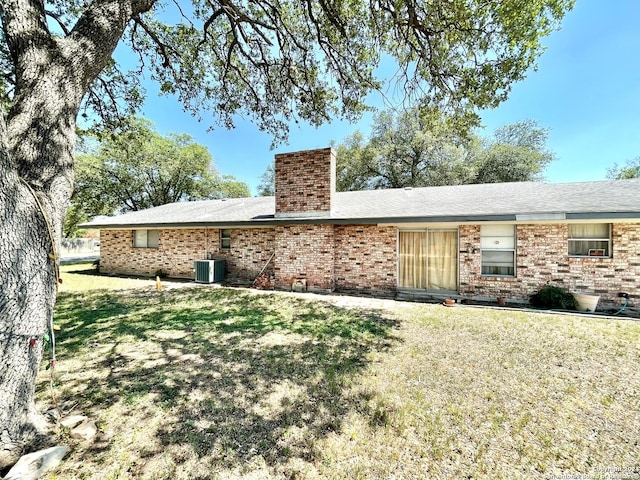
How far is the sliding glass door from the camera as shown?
8.53 metres

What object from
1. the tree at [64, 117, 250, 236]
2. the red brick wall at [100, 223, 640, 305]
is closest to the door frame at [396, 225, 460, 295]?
the red brick wall at [100, 223, 640, 305]

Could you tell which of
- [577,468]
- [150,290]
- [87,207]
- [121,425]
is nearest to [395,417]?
[577,468]

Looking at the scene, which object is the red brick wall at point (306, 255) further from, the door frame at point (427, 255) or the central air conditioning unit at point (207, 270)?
the central air conditioning unit at point (207, 270)

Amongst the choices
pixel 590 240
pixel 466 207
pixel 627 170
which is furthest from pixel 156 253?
pixel 627 170

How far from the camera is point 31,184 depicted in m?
2.43

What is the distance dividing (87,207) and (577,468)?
3100 cm

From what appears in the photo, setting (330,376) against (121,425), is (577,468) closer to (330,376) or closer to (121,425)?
(330,376)

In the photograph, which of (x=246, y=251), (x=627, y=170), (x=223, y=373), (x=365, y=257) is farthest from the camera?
(x=627, y=170)

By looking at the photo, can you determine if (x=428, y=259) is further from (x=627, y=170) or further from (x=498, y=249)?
(x=627, y=170)

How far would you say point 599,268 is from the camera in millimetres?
7062

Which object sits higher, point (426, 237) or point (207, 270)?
point (426, 237)

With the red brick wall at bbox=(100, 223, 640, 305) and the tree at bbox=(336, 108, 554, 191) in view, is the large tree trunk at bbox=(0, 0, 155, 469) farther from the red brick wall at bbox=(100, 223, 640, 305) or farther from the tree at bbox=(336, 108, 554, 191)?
the tree at bbox=(336, 108, 554, 191)

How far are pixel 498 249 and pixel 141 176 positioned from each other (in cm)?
2716

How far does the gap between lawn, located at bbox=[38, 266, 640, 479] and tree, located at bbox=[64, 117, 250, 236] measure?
70.8 ft
